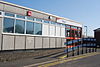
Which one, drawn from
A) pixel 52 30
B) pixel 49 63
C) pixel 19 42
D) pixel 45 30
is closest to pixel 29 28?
pixel 19 42

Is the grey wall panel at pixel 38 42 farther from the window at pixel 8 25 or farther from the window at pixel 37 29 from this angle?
the window at pixel 8 25

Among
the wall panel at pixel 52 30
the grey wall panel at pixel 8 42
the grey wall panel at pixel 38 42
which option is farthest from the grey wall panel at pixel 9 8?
the wall panel at pixel 52 30

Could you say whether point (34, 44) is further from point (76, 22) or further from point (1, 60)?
point (76, 22)

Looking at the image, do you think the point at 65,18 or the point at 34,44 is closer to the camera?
the point at 34,44

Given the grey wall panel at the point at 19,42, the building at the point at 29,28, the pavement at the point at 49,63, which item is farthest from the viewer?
the grey wall panel at the point at 19,42

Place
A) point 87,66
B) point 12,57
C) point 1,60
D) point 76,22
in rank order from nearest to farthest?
point 87,66 < point 1,60 < point 12,57 < point 76,22

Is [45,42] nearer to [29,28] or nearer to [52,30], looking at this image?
[52,30]

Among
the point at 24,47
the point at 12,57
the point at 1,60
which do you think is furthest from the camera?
the point at 24,47

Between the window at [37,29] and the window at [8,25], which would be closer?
the window at [8,25]

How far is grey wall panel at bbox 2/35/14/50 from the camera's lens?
969 cm

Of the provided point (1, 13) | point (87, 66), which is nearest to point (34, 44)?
point (1, 13)

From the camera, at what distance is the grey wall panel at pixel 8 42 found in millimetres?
9688

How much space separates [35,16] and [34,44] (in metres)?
2.50

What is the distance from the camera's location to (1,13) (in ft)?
31.4
